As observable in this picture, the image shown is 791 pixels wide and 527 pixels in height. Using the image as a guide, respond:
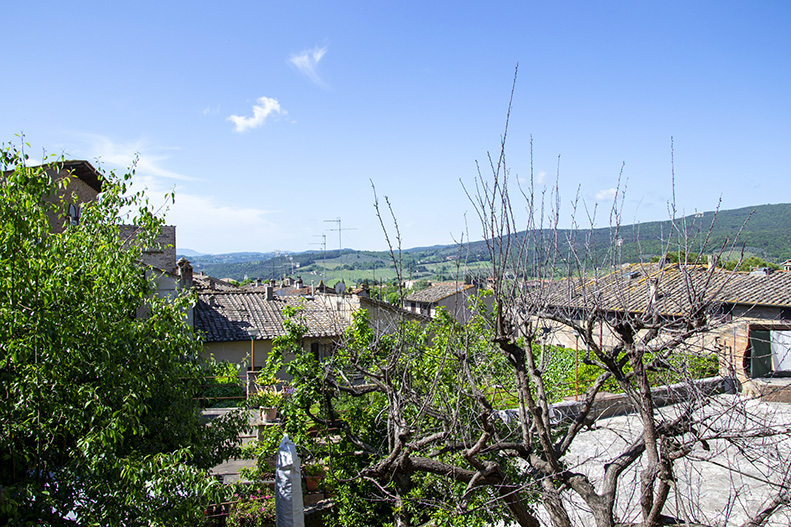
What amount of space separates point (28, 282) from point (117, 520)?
209 centimetres

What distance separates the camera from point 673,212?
4.76 metres

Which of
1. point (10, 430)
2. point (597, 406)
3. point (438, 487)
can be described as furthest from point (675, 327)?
point (597, 406)

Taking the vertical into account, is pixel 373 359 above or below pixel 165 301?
below

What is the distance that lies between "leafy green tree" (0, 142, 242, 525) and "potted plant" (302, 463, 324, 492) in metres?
1.68

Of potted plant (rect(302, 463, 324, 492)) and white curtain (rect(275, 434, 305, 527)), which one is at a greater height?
white curtain (rect(275, 434, 305, 527))

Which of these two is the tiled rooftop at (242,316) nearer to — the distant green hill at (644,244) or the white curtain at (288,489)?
the distant green hill at (644,244)

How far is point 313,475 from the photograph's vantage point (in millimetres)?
7215

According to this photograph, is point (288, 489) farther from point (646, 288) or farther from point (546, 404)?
point (646, 288)

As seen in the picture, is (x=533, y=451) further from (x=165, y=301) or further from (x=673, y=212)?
(x=165, y=301)

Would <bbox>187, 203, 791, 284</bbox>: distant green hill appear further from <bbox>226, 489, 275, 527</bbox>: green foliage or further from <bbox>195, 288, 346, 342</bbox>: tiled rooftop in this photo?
<bbox>226, 489, 275, 527</bbox>: green foliage

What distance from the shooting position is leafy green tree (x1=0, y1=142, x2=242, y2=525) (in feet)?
13.4

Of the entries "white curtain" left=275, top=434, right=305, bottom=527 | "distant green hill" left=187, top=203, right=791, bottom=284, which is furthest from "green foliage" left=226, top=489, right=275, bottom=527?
"distant green hill" left=187, top=203, right=791, bottom=284

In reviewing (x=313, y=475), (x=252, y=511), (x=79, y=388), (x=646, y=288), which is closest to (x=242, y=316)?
(x=313, y=475)

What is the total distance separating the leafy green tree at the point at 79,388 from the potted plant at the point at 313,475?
168cm
